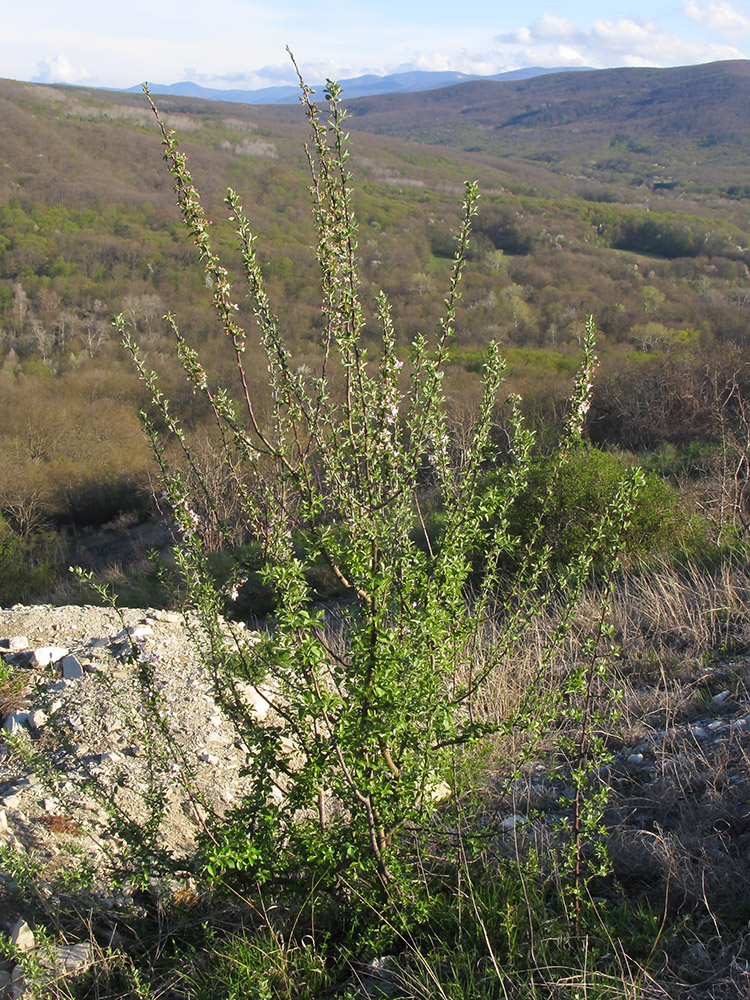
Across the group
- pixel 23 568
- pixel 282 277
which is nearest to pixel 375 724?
pixel 23 568

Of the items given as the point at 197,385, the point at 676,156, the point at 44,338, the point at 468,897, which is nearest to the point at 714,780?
the point at 468,897

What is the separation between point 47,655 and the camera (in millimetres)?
5941

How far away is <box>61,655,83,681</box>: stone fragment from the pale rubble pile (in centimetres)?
1

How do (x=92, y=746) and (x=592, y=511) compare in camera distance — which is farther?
(x=592, y=511)

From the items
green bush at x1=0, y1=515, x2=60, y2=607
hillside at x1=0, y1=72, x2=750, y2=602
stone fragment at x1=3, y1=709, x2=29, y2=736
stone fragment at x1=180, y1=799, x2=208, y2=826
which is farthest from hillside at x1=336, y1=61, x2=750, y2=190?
stone fragment at x1=180, y1=799, x2=208, y2=826

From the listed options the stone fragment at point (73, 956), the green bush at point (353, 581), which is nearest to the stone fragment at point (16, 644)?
the stone fragment at point (73, 956)

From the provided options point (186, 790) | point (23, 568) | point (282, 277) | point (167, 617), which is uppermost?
point (282, 277)

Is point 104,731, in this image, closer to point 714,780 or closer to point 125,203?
point 714,780

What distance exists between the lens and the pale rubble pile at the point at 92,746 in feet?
10.0

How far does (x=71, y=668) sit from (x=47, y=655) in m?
0.46

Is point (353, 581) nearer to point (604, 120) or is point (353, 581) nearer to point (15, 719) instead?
point (15, 719)

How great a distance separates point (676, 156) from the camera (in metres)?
97.6

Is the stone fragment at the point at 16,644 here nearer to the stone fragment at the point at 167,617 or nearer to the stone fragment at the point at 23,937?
the stone fragment at the point at 167,617

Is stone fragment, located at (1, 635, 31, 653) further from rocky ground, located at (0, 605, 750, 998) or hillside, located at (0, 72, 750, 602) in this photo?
hillside, located at (0, 72, 750, 602)
